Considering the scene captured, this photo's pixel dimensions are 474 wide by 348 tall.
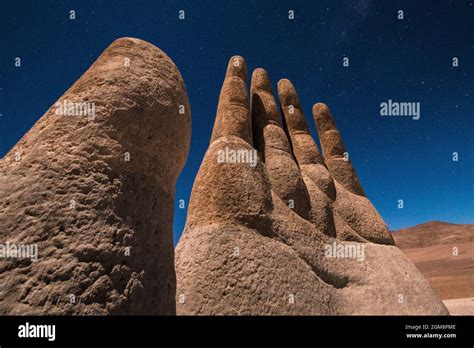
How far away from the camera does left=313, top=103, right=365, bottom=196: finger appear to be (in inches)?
542

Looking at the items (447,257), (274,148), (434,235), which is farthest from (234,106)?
(434,235)

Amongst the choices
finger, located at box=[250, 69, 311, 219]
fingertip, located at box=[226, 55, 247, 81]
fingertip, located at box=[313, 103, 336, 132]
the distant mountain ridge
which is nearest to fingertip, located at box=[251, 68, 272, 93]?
finger, located at box=[250, 69, 311, 219]

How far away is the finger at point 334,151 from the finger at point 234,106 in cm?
488

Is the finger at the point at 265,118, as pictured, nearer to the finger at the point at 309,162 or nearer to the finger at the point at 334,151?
the finger at the point at 309,162

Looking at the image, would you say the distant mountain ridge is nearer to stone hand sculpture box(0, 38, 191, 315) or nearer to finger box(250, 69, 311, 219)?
finger box(250, 69, 311, 219)

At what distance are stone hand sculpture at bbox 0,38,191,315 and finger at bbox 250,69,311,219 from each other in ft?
21.1

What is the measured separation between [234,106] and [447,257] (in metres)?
48.6

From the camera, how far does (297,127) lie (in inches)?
547

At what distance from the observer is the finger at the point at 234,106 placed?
10352 mm

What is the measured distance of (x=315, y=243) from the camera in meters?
9.48
